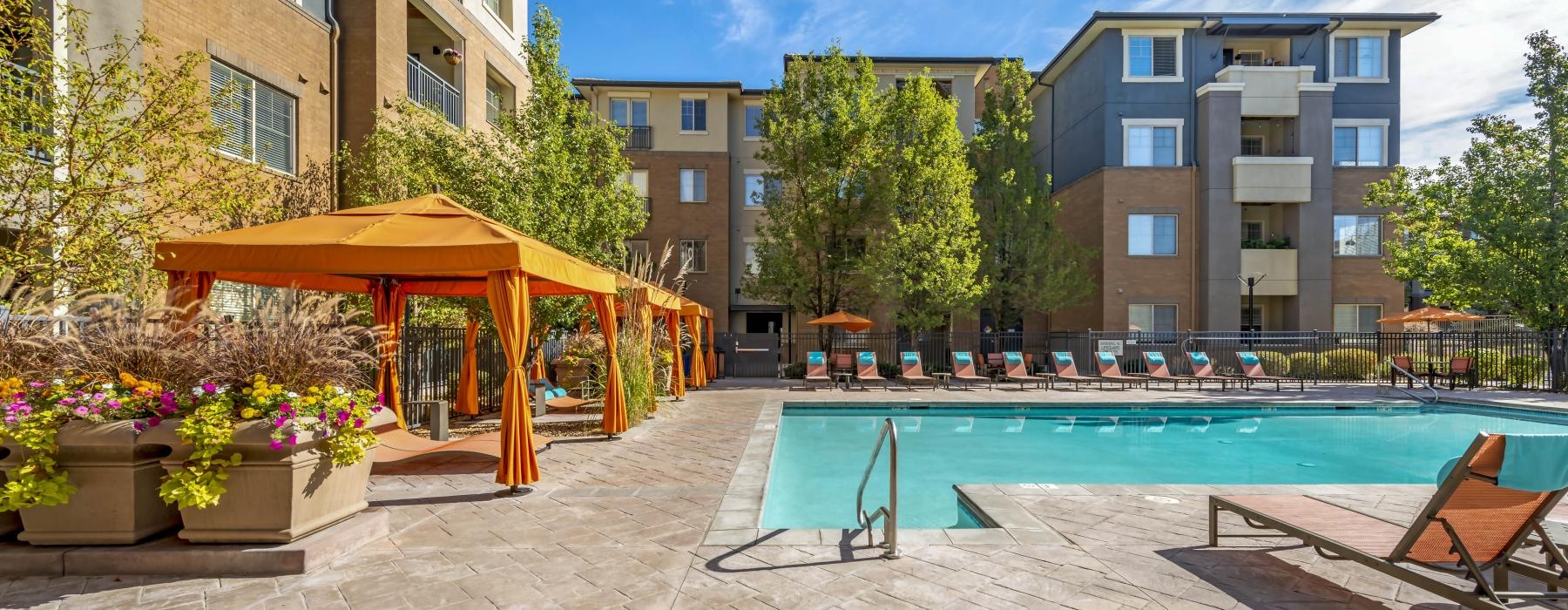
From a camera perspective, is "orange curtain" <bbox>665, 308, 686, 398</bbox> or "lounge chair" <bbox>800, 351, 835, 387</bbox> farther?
"lounge chair" <bbox>800, 351, 835, 387</bbox>

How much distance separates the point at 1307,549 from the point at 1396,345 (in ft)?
66.0

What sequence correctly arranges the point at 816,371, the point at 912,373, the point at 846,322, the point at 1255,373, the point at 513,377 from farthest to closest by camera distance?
the point at 846,322 < the point at 912,373 < the point at 1255,373 < the point at 816,371 < the point at 513,377

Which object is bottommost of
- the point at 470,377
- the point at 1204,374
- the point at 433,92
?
the point at 1204,374

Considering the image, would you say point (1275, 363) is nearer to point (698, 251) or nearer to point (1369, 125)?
point (1369, 125)

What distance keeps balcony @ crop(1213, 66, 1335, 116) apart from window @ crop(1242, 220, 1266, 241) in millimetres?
3504

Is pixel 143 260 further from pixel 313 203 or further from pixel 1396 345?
pixel 1396 345

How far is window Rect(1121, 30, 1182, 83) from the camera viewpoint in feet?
73.4

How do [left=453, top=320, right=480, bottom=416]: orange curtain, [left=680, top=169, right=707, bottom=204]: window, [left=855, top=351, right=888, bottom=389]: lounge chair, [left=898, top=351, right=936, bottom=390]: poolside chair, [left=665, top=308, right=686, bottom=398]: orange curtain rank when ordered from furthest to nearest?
[left=680, top=169, right=707, bottom=204]: window < [left=855, top=351, right=888, bottom=389]: lounge chair < [left=898, top=351, right=936, bottom=390]: poolside chair < [left=665, top=308, right=686, bottom=398]: orange curtain < [left=453, top=320, right=480, bottom=416]: orange curtain

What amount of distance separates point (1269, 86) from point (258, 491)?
26.6m

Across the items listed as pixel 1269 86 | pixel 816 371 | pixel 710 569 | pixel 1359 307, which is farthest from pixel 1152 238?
pixel 710 569

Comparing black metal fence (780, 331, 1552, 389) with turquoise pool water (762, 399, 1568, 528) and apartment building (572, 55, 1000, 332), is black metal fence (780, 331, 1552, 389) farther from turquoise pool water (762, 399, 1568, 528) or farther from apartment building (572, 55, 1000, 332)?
turquoise pool water (762, 399, 1568, 528)

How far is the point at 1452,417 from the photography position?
12703 mm

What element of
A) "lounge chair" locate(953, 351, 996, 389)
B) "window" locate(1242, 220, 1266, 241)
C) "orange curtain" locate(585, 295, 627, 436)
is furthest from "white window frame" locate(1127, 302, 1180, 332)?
"orange curtain" locate(585, 295, 627, 436)

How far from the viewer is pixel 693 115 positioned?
2533 cm
